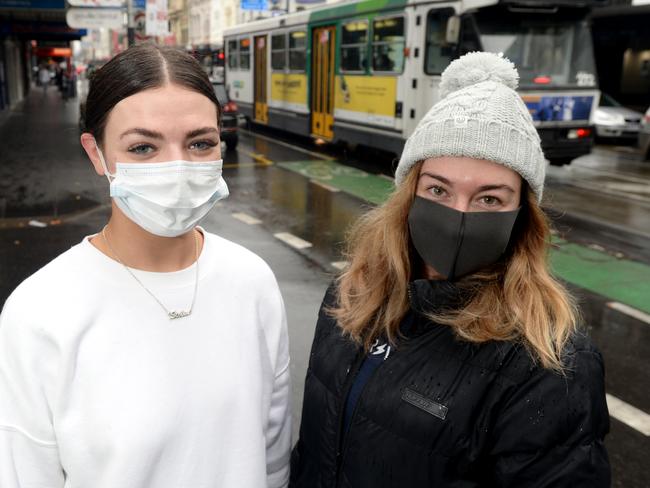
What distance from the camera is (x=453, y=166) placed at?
1697 millimetres

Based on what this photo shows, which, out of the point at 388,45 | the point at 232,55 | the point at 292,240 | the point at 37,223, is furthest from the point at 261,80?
the point at 292,240

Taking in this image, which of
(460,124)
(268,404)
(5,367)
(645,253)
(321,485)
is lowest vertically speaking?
(645,253)

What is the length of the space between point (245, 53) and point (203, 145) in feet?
67.2

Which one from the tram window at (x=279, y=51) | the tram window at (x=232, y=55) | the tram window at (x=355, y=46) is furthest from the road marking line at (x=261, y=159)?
the tram window at (x=232, y=55)

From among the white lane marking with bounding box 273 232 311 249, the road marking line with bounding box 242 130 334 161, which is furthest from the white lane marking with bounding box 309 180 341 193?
the road marking line with bounding box 242 130 334 161

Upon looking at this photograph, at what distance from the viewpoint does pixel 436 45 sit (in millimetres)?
11695

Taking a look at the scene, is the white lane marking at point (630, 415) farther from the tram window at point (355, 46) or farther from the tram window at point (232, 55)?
the tram window at point (232, 55)

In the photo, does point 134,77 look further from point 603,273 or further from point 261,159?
point 261,159

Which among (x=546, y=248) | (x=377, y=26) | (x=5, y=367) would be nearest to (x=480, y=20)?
(x=377, y=26)

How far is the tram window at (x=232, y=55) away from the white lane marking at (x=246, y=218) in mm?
13827

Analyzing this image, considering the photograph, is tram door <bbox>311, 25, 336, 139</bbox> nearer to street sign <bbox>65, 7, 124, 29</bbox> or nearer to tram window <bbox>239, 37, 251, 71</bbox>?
street sign <bbox>65, 7, 124, 29</bbox>

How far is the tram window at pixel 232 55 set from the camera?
22141 mm

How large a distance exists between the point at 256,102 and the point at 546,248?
64.1 ft

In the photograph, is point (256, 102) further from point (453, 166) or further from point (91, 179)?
point (453, 166)
